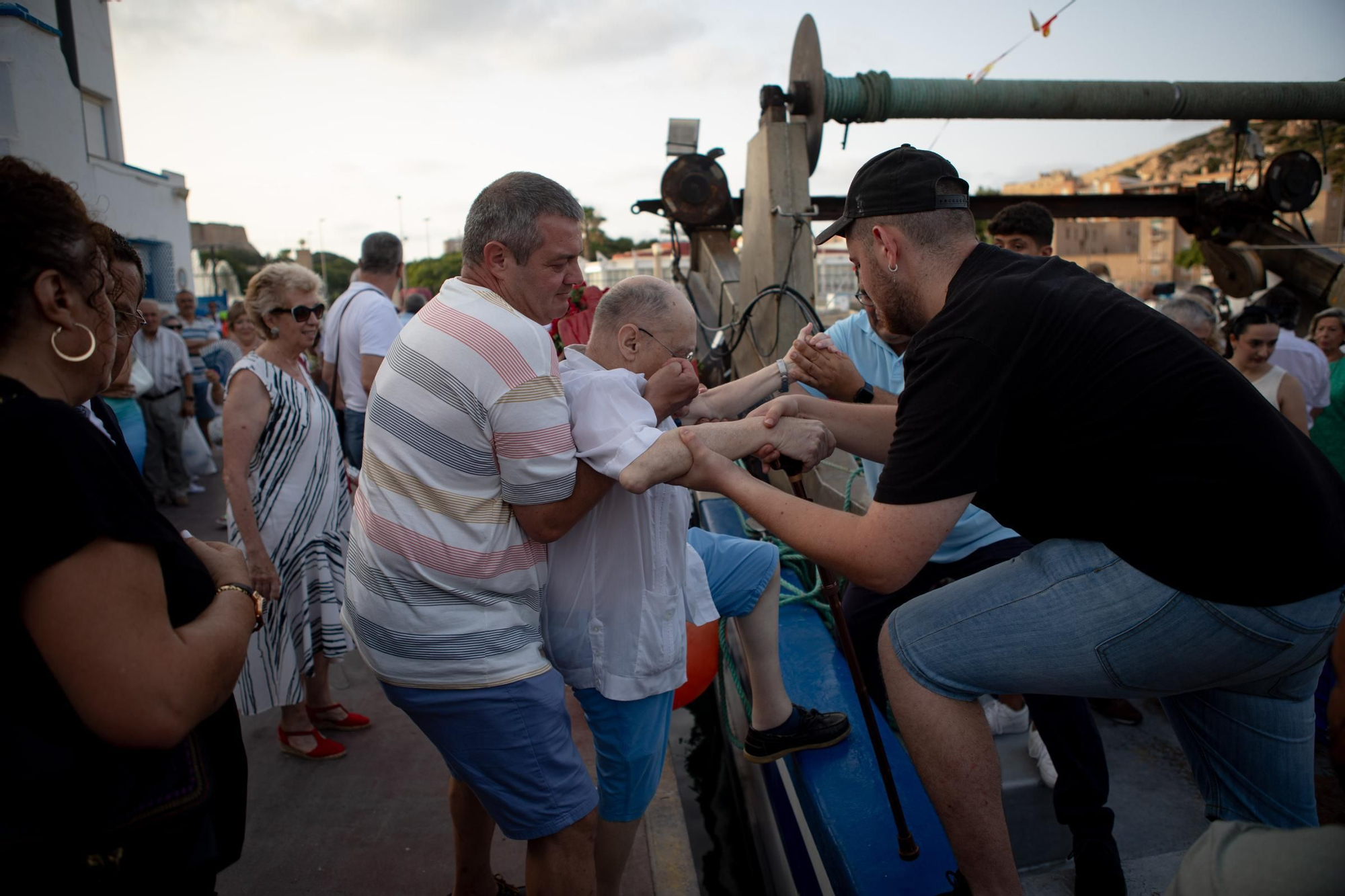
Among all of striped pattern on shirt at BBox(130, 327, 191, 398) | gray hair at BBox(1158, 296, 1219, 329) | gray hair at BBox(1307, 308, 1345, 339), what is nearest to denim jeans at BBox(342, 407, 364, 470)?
striped pattern on shirt at BBox(130, 327, 191, 398)

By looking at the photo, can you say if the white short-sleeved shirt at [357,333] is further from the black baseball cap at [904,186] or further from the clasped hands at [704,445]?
the black baseball cap at [904,186]

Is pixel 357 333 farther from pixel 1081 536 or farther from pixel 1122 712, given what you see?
pixel 1122 712

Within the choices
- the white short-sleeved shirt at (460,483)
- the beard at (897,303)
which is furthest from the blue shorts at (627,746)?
the beard at (897,303)

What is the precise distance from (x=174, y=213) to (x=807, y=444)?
97.1ft

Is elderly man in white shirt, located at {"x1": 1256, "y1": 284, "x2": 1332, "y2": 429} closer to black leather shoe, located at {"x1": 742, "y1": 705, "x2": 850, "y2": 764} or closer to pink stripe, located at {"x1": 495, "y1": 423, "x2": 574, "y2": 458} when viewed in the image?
black leather shoe, located at {"x1": 742, "y1": 705, "x2": 850, "y2": 764}

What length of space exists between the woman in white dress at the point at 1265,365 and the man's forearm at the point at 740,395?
320 centimetres

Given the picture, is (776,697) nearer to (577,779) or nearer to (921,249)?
(577,779)

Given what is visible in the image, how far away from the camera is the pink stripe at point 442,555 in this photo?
193 cm

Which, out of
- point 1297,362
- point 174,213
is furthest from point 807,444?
point 174,213

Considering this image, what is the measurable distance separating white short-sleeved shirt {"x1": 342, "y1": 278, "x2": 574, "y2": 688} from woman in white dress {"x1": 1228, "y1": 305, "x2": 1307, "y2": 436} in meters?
4.48

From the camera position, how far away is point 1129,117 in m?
6.69

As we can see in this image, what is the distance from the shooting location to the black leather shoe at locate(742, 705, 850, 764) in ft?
9.36

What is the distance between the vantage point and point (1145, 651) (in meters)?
1.74

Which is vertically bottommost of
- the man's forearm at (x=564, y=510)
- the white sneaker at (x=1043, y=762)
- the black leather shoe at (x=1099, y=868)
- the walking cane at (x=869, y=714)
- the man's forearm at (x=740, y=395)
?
the black leather shoe at (x=1099, y=868)
